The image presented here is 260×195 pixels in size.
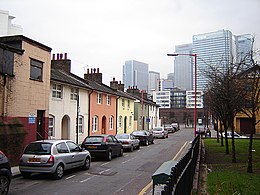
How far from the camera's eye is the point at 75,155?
13.5 metres

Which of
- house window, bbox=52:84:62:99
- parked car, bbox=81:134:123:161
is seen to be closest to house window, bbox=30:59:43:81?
house window, bbox=52:84:62:99

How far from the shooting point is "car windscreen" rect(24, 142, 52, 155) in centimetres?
1199

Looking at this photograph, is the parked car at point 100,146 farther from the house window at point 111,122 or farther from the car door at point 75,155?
the house window at point 111,122

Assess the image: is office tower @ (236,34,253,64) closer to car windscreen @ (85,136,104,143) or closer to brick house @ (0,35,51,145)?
car windscreen @ (85,136,104,143)

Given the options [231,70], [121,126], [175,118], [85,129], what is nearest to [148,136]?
[85,129]

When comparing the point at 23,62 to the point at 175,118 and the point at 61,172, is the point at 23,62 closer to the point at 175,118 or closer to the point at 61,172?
the point at 61,172

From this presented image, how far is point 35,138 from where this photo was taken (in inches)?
685

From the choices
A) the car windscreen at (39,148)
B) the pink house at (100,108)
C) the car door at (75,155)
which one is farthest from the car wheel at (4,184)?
the pink house at (100,108)

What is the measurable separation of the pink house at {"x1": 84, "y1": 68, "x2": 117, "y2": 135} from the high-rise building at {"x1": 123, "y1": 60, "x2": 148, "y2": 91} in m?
25.3

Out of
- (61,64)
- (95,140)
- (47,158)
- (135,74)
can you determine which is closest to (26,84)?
(95,140)

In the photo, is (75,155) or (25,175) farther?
(75,155)

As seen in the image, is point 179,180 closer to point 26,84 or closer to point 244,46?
point 26,84

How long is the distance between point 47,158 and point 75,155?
1.93m

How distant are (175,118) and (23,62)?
3482 inches
